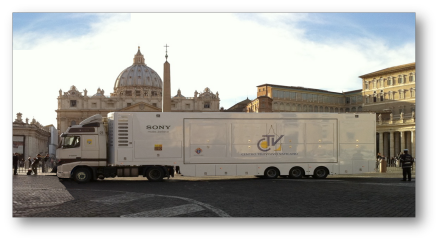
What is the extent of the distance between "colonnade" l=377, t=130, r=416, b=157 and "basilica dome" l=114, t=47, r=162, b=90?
11053 cm

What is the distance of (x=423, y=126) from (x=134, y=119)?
16207mm

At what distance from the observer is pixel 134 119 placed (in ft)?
68.3

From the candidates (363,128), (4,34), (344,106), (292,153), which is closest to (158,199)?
(4,34)

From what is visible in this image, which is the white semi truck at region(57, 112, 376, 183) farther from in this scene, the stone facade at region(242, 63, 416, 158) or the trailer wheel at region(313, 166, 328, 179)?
the stone facade at region(242, 63, 416, 158)

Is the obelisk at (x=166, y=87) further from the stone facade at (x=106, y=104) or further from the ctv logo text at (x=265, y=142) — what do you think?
the stone facade at (x=106, y=104)

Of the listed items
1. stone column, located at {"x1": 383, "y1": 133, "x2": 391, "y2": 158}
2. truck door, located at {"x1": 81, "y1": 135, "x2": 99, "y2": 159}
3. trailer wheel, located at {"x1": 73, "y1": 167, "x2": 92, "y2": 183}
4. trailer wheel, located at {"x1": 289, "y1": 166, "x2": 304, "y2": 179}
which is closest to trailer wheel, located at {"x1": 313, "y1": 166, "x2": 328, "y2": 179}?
trailer wheel, located at {"x1": 289, "y1": 166, "x2": 304, "y2": 179}

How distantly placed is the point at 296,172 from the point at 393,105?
65.7 m

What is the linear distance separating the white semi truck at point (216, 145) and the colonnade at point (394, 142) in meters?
48.1

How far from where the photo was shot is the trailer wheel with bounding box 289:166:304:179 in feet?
72.3

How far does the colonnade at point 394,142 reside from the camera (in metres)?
67.8

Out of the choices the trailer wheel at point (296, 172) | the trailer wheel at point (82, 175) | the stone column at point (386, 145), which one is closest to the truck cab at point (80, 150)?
the trailer wheel at point (82, 175)

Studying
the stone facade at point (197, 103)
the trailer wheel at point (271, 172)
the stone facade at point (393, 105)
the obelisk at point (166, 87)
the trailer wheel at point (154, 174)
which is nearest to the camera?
the trailer wheel at point (154, 174)

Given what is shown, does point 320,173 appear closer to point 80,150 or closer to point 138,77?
point 80,150

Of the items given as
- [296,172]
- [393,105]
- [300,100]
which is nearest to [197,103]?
[300,100]
